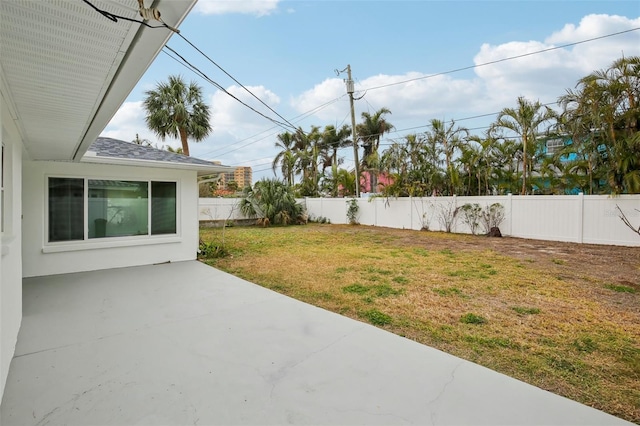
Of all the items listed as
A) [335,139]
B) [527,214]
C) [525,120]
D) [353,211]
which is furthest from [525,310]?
[335,139]

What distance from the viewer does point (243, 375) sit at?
2.67m

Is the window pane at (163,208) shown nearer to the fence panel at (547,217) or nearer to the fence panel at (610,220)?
the fence panel at (547,217)

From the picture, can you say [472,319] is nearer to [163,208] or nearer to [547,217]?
[163,208]

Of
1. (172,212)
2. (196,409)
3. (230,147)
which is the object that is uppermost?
(230,147)

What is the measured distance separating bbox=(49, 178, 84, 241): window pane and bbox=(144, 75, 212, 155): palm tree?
1092 centimetres

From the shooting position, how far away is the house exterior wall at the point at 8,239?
2465mm

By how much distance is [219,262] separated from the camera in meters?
7.64

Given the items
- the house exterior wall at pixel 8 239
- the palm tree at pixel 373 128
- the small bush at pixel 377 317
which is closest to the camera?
the house exterior wall at pixel 8 239

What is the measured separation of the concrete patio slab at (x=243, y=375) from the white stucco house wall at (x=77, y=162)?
43 cm

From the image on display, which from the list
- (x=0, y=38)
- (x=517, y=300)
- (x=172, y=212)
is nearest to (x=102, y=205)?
(x=172, y=212)

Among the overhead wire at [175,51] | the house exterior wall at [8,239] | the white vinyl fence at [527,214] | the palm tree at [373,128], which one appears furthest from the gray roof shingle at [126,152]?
the palm tree at [373,128]

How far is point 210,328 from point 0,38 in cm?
306

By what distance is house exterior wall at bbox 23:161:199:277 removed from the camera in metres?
5.92

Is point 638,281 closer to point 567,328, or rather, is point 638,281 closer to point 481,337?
point 567,328
